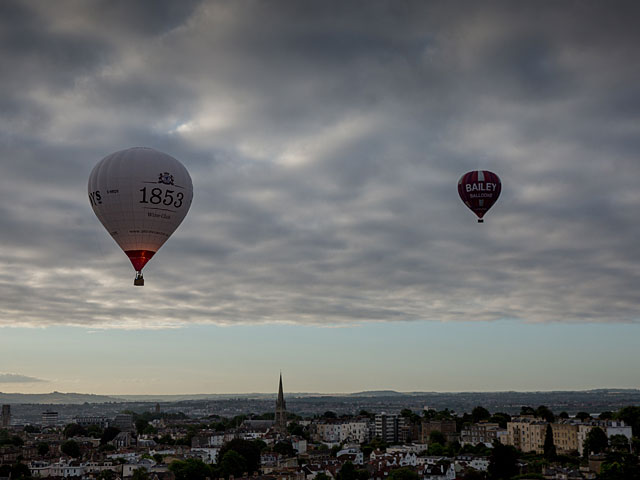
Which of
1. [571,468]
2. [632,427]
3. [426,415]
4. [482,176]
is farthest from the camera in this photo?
[426,415]

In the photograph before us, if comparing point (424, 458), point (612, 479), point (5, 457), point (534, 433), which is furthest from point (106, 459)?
point (612, 479)

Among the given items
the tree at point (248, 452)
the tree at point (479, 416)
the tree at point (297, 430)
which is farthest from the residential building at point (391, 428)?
the tree at point (248, 452)

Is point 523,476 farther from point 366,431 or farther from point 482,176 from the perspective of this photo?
point 366,431

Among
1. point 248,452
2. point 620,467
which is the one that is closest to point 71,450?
point 248,452

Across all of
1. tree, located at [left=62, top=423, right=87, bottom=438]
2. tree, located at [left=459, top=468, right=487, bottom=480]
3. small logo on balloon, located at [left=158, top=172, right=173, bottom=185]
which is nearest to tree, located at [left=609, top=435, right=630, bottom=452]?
tree, located at [left=459, top=468, right=487, bottom=480]

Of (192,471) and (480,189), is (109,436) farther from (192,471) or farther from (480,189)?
(480,189)

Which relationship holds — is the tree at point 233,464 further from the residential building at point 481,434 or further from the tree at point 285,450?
the residential building at point 481,434
